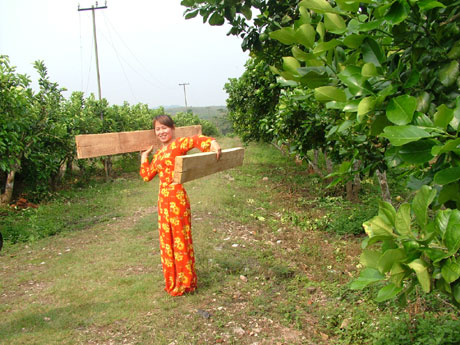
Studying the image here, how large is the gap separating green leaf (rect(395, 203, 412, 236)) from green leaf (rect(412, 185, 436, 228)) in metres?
0.02

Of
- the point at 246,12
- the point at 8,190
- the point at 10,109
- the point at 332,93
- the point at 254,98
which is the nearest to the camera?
the point at 332,93

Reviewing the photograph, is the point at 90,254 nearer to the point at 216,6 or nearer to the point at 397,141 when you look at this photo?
the point at 216,6

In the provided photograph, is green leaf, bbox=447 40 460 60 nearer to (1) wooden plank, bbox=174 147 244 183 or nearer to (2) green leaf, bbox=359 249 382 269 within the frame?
(2) green leaf, bbox=359 249 382 269

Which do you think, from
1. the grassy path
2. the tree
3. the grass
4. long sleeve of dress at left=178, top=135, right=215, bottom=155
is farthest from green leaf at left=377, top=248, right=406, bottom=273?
the tree

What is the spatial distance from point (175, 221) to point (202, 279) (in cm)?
95

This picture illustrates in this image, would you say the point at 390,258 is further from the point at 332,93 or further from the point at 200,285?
the point at 200,285

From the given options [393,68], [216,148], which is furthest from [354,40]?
[216,148]

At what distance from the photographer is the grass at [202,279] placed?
3373mm

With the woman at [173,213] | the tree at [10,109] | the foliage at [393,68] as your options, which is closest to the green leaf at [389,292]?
the foliage at [393,68]

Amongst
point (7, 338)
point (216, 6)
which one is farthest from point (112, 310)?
point (216, 6)

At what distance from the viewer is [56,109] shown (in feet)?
30.1

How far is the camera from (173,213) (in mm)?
3832

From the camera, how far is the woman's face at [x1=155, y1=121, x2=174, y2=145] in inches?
153

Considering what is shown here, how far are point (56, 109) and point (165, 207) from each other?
260 inches
